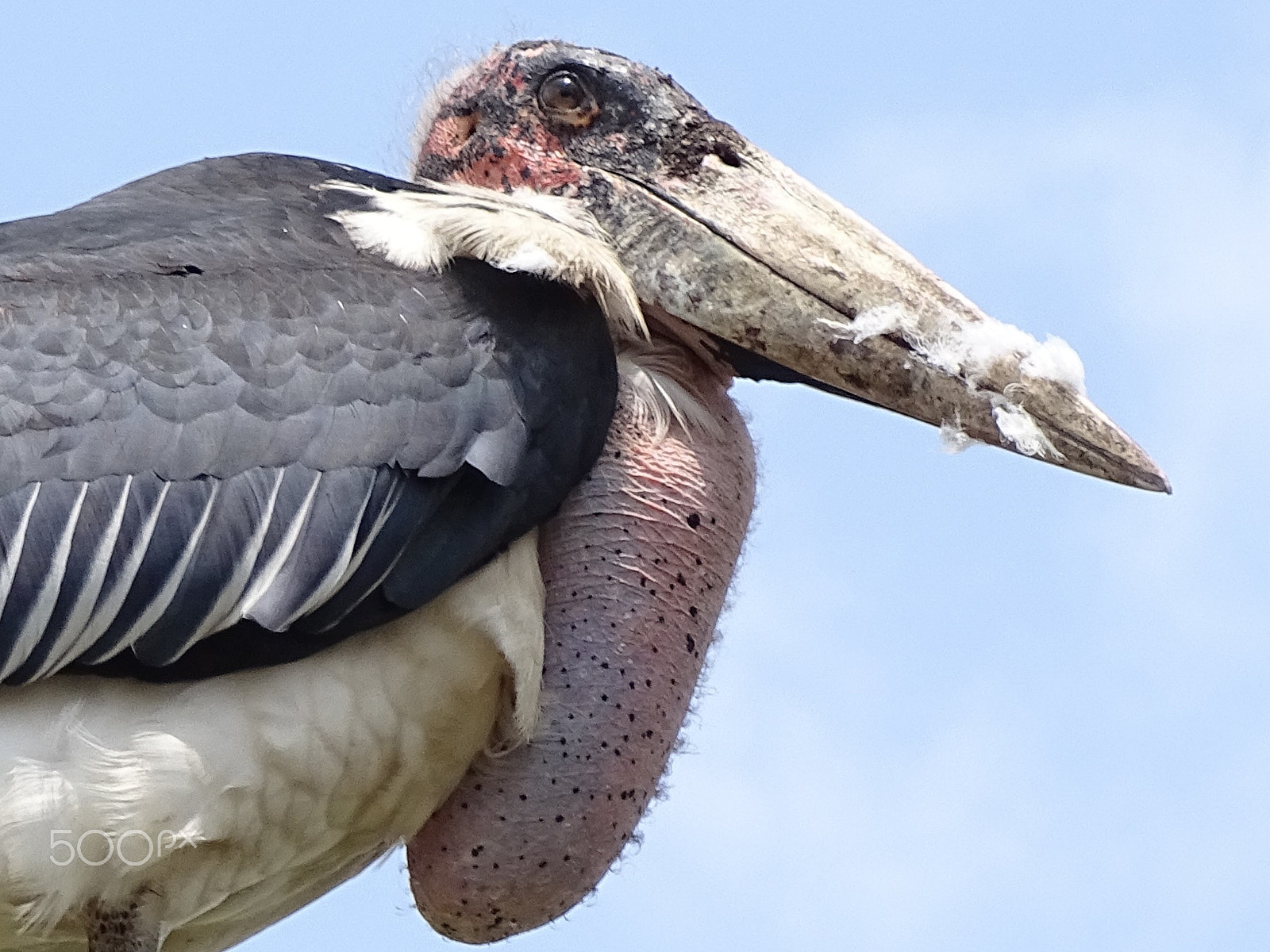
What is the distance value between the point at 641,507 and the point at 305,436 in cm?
62

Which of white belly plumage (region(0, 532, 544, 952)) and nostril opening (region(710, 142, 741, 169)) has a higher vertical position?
nostril opening (region(710, 142, 741, 169))

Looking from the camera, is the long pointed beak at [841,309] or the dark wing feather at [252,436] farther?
the long pointed beak at [841,309]

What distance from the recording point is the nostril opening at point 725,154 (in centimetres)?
502

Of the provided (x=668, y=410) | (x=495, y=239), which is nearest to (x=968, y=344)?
(x=668, y=410)

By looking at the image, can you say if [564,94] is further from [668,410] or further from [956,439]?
[956,439]

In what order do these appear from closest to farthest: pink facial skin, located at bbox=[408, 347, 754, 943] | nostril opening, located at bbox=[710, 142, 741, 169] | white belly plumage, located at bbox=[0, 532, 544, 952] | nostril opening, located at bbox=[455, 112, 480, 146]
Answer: white belly plumage, located at bbox=[0, 532, 544, 952], pink facial skin, located at bbox=[408, 347, 754, 943], nostril opening, located at bbox=[710, 142, 741, 169], nostril opening, located at bbox=[455, 112, 480, 146]

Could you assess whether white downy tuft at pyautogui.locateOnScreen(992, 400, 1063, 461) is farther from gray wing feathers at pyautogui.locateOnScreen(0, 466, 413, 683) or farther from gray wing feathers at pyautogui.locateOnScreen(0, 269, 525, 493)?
gray wing feathers at pyautogui.locateOnScreen(0, 466, 413, 683)

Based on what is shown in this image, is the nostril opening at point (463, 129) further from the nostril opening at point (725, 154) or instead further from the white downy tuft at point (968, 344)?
the white downy tuft at point (968, 344)

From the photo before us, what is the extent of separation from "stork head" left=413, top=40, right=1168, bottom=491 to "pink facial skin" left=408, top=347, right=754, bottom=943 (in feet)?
0.85

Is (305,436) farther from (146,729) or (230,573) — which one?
(146,729)

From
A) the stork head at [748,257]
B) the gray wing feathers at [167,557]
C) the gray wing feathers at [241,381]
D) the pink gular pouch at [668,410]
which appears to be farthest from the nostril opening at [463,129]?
the gray wing feathers at [167,557]

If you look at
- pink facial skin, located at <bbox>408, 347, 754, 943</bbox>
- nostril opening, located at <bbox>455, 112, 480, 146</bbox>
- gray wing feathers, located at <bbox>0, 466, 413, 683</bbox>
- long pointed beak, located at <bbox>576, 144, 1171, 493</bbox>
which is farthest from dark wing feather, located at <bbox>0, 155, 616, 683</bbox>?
nostril opening, located at <bbox>455, 112, 480, 146</bbox>

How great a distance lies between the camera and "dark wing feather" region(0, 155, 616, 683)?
13.5 feet

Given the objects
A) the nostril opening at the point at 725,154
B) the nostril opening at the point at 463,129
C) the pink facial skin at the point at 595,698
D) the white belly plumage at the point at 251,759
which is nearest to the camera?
the white belly plumage at the point at 251,759
